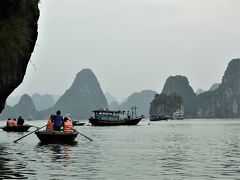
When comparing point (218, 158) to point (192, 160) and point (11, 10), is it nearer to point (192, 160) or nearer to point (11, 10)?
point (192, 160)

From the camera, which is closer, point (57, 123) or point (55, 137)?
point (55, 137)

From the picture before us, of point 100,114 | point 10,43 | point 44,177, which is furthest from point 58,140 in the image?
point 100,114

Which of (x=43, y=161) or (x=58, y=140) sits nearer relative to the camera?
(x=43, y=161)

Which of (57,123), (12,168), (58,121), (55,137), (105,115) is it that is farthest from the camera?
(105,115)

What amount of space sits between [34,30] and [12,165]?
3090 centimetres

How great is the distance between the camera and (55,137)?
32594mm

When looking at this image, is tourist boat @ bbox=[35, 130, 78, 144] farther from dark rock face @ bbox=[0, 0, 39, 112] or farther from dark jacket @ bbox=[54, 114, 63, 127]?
dark rock face @ bbox=[0, 0, 39, 112]

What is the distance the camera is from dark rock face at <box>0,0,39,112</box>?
102 ft

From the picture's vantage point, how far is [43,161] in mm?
21641

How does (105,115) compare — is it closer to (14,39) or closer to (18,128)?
(18,128)

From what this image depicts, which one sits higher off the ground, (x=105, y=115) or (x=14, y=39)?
(x=14, y=39)

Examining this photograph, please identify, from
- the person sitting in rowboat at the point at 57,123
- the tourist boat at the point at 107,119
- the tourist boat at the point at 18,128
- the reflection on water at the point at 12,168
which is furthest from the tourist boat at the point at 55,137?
the tourist boat at the point at 107,119

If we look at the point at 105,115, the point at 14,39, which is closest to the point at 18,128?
Answer: the point at 14,39

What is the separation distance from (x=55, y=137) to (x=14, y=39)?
277 inches
